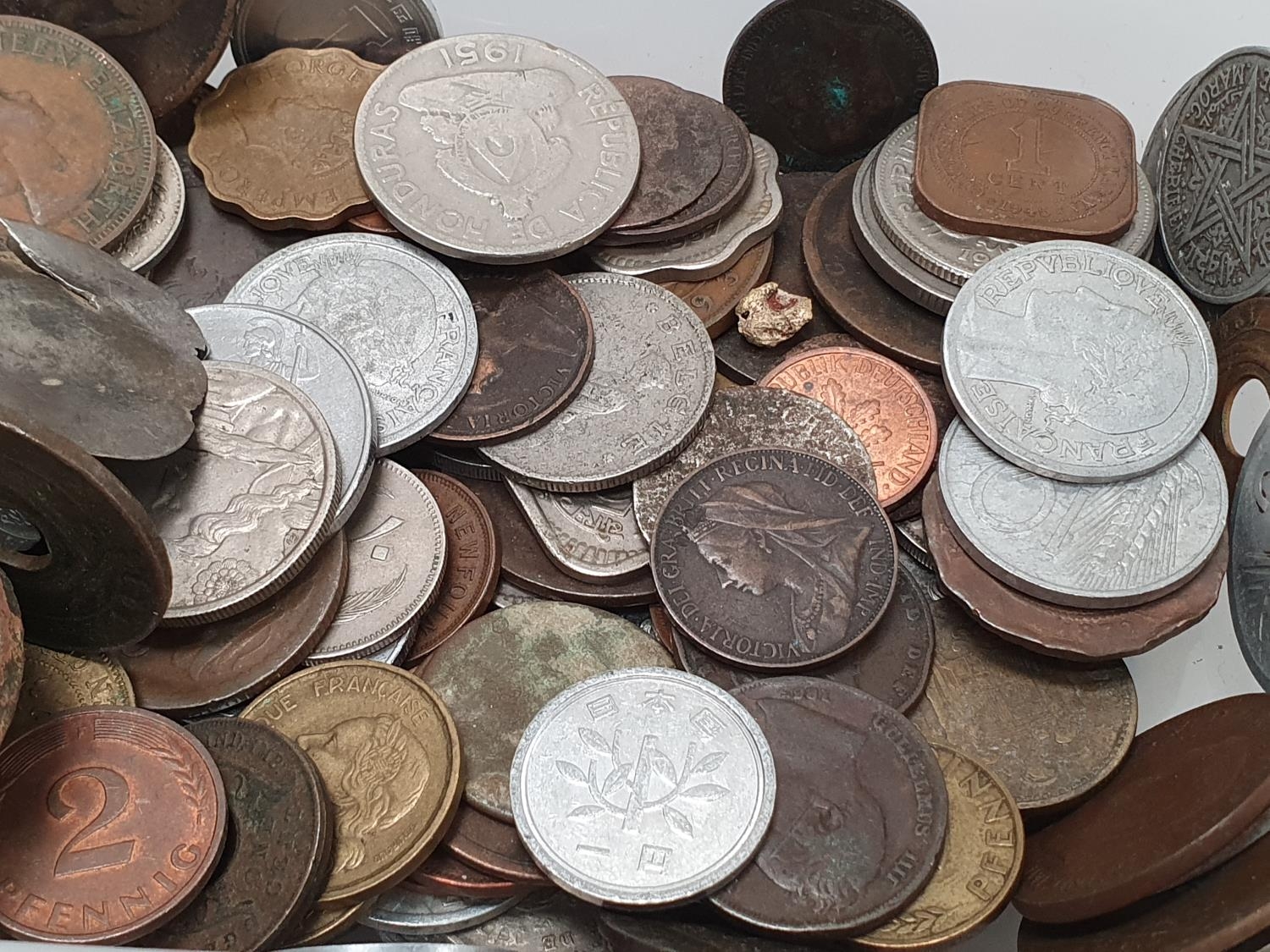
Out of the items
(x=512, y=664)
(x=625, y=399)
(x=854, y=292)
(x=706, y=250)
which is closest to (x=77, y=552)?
(x=512, y=664)

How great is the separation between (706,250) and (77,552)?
176 centimetres

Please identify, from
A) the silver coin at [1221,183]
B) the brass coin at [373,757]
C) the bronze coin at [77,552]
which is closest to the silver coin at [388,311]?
the brass coin at [373,757]

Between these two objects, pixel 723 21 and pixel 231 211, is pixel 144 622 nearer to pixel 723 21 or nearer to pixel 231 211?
pixel 231 211

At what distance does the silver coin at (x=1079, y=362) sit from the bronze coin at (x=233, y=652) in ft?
5.14

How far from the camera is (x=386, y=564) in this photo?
8.09 feet

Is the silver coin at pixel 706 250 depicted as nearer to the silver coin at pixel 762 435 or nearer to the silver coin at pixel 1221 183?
the silver coin at pixel 762 435

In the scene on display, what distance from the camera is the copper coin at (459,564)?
2529mm

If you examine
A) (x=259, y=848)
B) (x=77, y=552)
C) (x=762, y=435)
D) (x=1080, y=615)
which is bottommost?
(x=259, y=848)

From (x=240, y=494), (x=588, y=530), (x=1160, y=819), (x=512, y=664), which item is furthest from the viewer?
(x=588, y=530)

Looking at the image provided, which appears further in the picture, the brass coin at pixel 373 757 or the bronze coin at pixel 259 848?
the brass coin at pixel 373 757

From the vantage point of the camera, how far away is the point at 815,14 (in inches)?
121

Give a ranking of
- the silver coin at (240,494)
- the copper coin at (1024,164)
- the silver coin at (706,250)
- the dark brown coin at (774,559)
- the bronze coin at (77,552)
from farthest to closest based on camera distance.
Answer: the silver coin at (706,250) → the copper coin at (1024,164) → the dark brown coin at (774,559) → the silver coin at (240,494) → the bronze coin at (77,552)

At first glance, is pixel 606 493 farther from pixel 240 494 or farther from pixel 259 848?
pixel 259 848

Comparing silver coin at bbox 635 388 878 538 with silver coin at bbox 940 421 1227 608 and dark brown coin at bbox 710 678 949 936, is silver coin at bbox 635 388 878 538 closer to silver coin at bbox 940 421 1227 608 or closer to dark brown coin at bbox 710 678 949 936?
silver coin at bbox 940 421 1227 608
